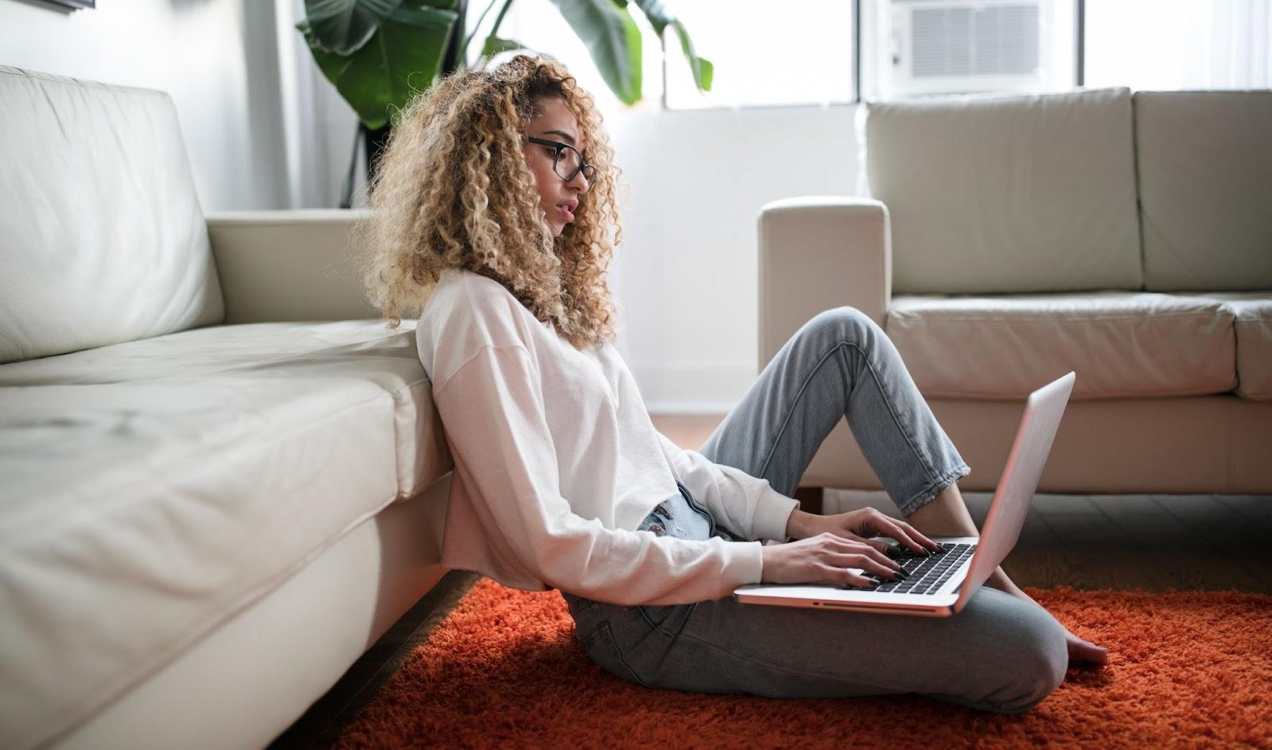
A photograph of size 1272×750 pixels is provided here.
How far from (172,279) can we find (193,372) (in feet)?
2.39

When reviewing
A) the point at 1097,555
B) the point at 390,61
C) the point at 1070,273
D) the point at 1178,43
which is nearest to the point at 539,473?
the point at 1097,555

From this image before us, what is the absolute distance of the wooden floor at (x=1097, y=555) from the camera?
4.79 feet

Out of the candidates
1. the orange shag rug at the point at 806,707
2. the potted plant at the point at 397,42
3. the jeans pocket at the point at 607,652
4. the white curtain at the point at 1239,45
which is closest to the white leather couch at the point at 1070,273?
the orange shag rug at the point at 806,707

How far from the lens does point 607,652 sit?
1.32m

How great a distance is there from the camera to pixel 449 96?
1.34 metres

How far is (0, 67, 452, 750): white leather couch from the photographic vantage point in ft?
2.16

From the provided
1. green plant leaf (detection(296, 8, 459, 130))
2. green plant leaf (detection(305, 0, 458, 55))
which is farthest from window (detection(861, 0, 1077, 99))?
green plant leaf (detection(305, 0, 458, 55))

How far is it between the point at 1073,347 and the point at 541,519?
48.4 inches

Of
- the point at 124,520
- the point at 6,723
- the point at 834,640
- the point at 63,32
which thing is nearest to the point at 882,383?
the point at 834,640

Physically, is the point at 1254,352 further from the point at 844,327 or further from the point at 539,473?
the point at 539,473

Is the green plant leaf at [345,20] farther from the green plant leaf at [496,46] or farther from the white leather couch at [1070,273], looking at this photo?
the white leather couch at [1070,273]

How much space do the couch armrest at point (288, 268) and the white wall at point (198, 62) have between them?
48 centimetres

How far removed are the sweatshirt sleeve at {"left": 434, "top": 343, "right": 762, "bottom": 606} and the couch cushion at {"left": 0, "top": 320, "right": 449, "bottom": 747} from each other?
100 mm

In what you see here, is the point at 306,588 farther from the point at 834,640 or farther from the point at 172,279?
the point at 172,279
